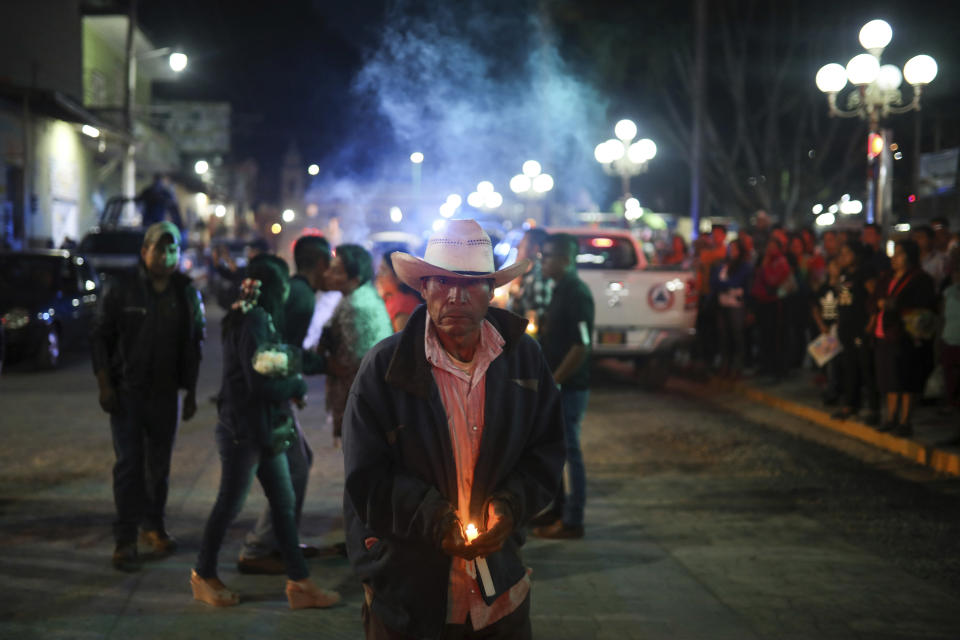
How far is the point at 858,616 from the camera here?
5203 millimetres

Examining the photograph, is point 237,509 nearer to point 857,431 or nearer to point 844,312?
point 857,431

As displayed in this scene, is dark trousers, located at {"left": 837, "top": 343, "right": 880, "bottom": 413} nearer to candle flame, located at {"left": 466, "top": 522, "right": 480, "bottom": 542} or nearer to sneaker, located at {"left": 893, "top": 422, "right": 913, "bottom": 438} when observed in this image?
sneaker, located at {"left": 893, "top": 422, "right": 913, "bottom": 438}

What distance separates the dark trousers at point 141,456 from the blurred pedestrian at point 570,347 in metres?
2.29

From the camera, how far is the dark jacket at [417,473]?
294cm

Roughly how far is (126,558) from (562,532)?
256 centimetres

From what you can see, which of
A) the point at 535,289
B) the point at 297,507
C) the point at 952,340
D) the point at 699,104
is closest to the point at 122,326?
the point at 297,507

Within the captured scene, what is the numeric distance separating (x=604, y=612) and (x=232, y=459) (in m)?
1.96

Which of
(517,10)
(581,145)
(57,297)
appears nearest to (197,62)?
(581,145)

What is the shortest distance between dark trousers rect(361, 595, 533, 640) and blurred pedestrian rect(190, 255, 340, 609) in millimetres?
2215

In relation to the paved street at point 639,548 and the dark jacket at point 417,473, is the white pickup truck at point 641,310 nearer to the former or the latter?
the paved street at point 639,548

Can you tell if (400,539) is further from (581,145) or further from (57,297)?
(581,145)

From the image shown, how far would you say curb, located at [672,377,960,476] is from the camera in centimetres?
916

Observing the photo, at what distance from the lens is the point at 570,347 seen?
661 cm

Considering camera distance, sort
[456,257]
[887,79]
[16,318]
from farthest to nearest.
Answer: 1. [16,318]
2. [887,79]
3. [456,257]
